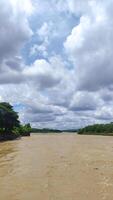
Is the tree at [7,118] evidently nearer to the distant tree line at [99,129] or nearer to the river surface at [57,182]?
the distant tree line at [99,129]

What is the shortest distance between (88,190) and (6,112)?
3060 inches

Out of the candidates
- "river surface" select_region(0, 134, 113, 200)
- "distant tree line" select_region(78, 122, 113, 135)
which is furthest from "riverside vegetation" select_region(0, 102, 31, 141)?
"river surface" select_region(0, 134, 113, 200)

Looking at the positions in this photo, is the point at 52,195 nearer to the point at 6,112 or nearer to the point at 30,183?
the point at 30,183

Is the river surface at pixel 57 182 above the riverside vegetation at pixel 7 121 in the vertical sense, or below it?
below

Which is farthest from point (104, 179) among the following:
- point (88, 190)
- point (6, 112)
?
point (6, 112)

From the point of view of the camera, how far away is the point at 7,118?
96125mm

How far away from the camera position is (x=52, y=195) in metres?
17.8

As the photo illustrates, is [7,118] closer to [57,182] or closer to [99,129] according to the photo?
[99,129]

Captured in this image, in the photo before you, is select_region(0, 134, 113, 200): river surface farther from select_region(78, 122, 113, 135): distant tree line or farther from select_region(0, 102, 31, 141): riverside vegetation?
select_region(78, 122, 113, 135): distant tree line

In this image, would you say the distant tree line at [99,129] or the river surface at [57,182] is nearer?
the river surface at [57,182]

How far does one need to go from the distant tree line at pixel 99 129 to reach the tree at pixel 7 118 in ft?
167

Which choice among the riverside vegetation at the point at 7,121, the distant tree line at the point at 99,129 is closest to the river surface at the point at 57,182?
the riverside vegetation at the point at 7,121

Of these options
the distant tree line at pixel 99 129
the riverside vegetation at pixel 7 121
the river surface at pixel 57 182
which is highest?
the distant tree line at pixel 99 129

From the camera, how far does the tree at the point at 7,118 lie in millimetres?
93938
